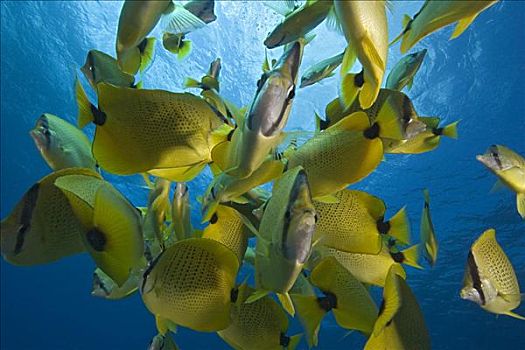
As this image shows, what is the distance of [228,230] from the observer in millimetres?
2219

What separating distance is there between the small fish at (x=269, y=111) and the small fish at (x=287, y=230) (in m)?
0.17

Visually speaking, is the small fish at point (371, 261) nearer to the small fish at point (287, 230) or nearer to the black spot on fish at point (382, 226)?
the black spot on fish at point (382, 226)

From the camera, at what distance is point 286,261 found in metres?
1.55

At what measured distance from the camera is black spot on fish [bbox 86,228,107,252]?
1.63m

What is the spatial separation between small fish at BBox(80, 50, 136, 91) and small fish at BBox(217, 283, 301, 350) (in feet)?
4.24

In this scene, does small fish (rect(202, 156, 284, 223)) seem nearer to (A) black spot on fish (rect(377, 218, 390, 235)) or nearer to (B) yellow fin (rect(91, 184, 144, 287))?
(B) yellow fin (rect(91, 184, 144, 287))

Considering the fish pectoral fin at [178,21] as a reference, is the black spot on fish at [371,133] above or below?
below

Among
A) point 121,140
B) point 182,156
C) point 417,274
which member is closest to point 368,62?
point 182,156

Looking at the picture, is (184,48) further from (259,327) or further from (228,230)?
(259,327)

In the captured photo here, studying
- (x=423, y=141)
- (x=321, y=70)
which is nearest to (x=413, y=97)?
(x=321, y=70)

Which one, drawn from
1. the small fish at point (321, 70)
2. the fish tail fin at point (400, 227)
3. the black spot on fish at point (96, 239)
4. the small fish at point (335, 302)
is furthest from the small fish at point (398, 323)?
the small fish at point (321, 70)

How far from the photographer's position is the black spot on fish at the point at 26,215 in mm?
1711

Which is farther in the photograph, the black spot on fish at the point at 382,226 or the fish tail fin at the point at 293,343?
the fish tail fin at the point at 293,343

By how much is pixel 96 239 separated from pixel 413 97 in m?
13.6
